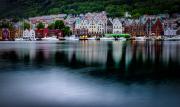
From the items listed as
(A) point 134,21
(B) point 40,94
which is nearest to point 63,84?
(B) point 40,94

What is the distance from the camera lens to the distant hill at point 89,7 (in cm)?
9150

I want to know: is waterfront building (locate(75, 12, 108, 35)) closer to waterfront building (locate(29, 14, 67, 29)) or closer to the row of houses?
the row of houses

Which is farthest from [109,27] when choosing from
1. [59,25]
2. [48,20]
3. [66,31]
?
[48,20]

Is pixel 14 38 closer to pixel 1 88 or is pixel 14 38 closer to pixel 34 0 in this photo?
pixel 34 0

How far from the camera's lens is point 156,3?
97.6 metres

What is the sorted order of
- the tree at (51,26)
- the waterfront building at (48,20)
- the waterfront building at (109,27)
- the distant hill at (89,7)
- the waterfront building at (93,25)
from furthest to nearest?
the distant hill at (89,7)
the waterfront building at (48,20)
the tree at (51,26)
the waterfront building at (109,27)
the waterfront building at (93,25)

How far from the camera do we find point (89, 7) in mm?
96750

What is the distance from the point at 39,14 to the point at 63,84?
95.7m

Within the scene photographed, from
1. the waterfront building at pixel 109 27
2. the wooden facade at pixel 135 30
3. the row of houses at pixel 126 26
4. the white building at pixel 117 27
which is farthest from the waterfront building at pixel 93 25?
the wooden facade at pixel 135 30

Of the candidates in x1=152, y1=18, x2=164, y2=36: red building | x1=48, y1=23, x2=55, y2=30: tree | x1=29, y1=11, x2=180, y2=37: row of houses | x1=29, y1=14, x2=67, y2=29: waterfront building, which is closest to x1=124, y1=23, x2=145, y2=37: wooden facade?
x1=29, y1=11, x2=180, y2=37: row of houses

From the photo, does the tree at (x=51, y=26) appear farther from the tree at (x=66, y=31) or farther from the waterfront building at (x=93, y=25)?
the waterfront building at (x=93, y=25)

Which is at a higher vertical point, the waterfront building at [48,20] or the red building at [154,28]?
the waterfront building at [48,20]

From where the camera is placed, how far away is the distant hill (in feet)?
300

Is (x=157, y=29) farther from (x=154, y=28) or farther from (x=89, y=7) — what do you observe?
(x=89, y=7)
